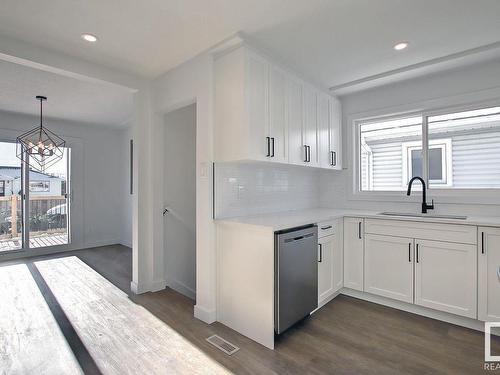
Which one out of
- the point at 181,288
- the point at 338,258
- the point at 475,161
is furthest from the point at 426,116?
the point at 181,288

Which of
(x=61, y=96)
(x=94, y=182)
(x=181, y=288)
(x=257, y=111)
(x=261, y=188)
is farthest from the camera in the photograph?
(x=94, y=182)

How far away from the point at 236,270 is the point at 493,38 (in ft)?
9.80

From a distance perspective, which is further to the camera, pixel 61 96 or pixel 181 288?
pixel 61 96

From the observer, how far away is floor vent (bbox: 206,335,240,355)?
6.73 feet

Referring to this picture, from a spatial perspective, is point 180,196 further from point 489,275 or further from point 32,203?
point 32,203

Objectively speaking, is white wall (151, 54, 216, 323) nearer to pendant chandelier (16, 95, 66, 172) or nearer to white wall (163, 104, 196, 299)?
white wall (163, 104, 196, 299)

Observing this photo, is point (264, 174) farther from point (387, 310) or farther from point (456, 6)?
point (456, 6)

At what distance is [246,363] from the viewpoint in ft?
6.24

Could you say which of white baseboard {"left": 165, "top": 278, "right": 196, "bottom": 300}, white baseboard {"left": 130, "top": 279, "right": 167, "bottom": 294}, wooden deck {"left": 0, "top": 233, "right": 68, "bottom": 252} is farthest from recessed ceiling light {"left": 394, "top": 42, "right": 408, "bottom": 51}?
wooden deck {"left": 0, "top": 233, "right": 68, "bottom": 252}

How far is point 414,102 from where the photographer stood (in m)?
3.21

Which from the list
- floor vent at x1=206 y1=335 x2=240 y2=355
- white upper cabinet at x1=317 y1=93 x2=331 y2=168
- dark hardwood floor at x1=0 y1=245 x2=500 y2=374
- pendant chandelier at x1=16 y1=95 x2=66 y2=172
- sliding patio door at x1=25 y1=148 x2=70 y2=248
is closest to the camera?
dark hardwood floor at x1=0 y1=245 x2=500 y2=374

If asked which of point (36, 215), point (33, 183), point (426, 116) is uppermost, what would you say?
point (426, 116)

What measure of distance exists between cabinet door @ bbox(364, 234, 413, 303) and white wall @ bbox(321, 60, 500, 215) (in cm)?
72

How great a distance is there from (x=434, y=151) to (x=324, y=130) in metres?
1.27
